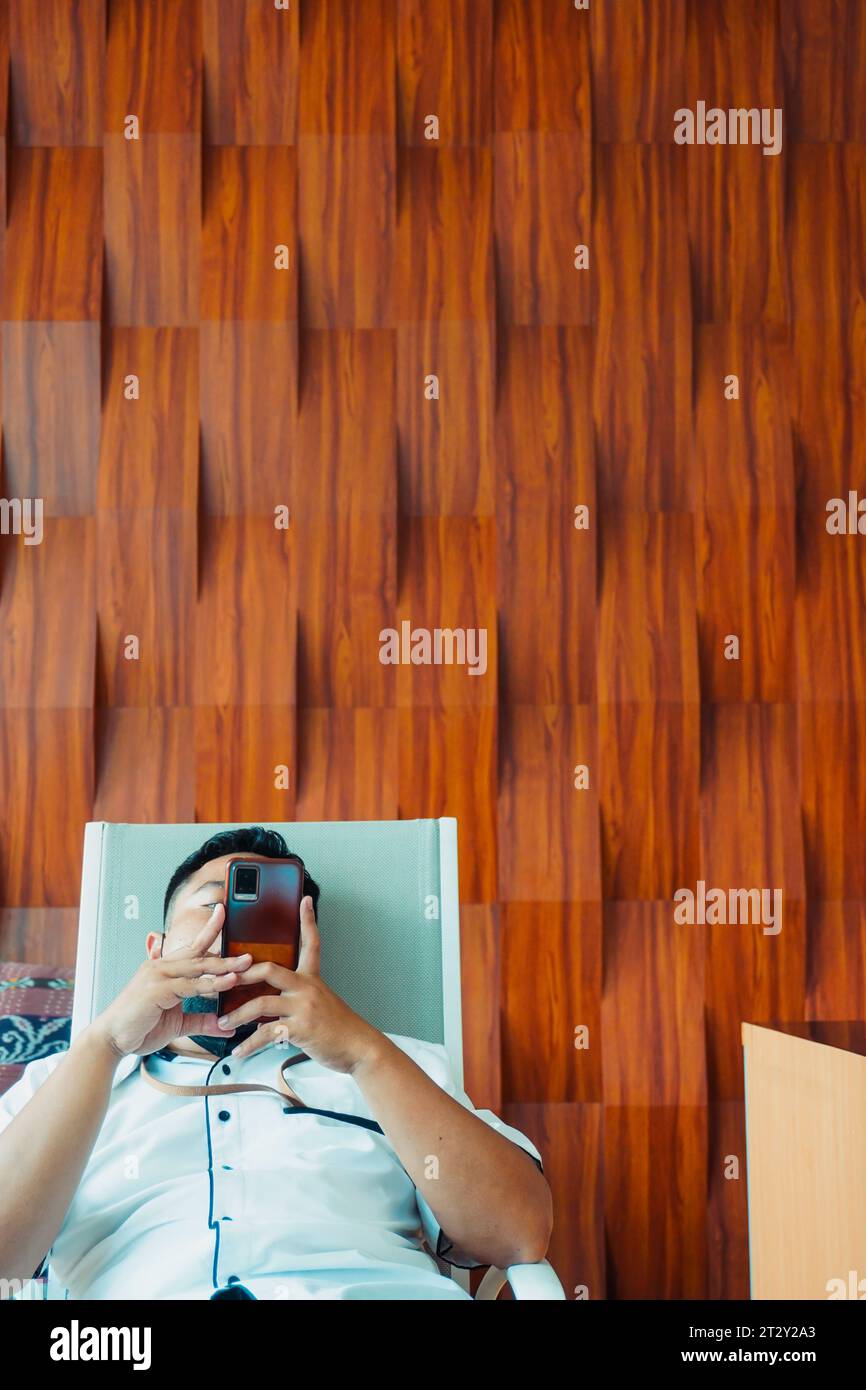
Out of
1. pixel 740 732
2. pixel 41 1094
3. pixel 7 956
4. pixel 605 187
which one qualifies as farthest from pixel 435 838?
pixel 605 187

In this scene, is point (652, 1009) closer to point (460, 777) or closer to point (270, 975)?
point (460, 777)

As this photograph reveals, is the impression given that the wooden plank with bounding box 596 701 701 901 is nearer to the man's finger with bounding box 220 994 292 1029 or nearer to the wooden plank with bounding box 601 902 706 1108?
the wooden plank with bounding box 601 902 706 1108

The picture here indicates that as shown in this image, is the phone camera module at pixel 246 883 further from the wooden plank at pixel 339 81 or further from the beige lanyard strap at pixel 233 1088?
the wooden plank at pixel 339 81

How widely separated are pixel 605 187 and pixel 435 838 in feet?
4.44

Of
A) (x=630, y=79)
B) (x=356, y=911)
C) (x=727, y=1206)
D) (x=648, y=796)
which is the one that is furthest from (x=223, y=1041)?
(x=630, y=79)

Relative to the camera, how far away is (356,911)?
5.06 feet

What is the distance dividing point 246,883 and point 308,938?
9cm

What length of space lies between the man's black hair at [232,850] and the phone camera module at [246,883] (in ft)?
0.56

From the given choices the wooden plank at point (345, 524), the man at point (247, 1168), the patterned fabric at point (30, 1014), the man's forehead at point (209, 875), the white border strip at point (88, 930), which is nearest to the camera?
the man at point (247, 1168)

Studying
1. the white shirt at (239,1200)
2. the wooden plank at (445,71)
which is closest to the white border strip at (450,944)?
the white shirt at (239,1200)

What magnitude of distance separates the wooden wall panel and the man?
0.84 meters

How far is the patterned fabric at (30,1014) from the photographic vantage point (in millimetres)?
1652

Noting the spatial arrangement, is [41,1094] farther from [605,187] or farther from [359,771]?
[605,187]

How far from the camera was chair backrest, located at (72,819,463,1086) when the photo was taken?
150cm
